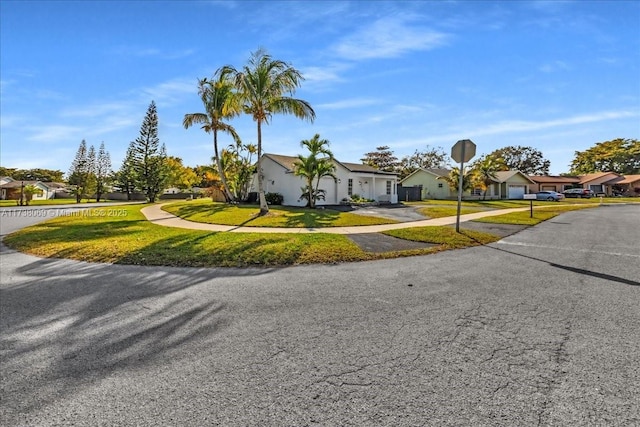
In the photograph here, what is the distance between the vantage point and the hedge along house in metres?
23.6

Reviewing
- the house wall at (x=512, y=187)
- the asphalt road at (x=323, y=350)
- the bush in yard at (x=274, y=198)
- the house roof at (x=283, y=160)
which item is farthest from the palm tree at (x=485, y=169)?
the asphalt road at (x=323, y=350)

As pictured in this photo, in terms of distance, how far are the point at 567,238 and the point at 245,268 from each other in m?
9.66

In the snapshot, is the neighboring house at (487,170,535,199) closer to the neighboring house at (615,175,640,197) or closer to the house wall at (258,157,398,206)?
the house wall at (258,157,398,206)

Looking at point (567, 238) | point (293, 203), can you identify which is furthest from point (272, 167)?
point (567, 238)

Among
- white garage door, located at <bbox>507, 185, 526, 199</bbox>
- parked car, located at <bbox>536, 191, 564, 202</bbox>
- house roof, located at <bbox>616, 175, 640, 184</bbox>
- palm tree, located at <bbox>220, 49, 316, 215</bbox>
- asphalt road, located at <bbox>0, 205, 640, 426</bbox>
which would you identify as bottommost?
asphalt road, located at <bbox>0, 205, 640, 426</bbox>

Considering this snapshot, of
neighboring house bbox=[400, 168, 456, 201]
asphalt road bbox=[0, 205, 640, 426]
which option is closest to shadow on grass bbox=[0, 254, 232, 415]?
asphalt road bbox=[0, 205, 640, 426]

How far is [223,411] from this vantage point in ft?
7.29

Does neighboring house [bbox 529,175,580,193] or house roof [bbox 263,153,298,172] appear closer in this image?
house roof [bbox 263,153,298,172]

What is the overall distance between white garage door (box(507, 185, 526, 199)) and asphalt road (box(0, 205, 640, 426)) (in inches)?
1675

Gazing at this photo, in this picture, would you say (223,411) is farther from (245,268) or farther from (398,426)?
(245,268)

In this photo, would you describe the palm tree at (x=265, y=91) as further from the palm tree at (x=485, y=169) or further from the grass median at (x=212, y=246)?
the palm tree at (x=485, y=169)

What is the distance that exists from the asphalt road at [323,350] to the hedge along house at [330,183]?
18.0m

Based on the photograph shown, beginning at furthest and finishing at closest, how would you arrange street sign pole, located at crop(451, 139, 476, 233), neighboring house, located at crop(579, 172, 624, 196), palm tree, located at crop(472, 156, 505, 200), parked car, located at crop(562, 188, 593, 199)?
neighboring house, located at crop(579, 172, 624, 196) < parked car, located at crop(562, 188, 593, 199) < palm tree, located at crop(472, 156, 505, 200) < street sign pole, located at crop(451, 139, 476, 233)

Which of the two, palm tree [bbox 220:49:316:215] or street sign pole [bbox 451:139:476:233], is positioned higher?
palm tree [bbox 220:49:316:215]
